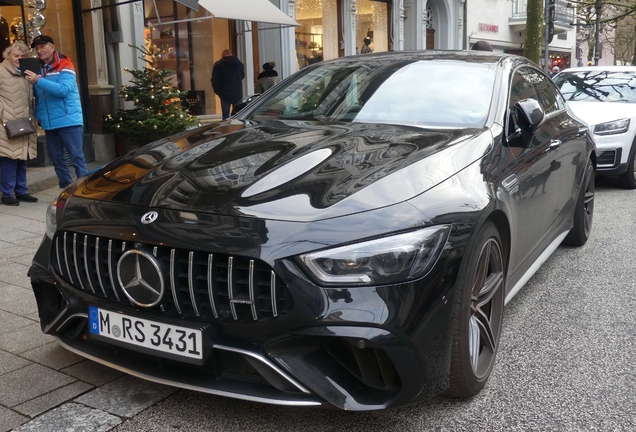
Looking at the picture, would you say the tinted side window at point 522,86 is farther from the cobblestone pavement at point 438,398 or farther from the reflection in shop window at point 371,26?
the reflection in shop window at point 371,26

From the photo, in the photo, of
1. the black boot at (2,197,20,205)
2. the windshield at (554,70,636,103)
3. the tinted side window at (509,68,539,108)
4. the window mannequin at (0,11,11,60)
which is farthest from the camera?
the window mannequin at (0,11,11,60)

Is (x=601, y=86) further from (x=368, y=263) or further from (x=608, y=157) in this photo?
(x=368, y=263)

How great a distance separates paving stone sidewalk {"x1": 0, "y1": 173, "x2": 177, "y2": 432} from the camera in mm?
2797

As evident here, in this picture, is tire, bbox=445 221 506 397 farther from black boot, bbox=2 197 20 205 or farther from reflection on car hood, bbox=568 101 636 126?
black boot, bbox=2 197 20 205

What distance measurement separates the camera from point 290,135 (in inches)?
135

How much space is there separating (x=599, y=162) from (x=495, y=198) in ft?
19.5

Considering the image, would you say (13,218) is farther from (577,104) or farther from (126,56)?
(577,104)

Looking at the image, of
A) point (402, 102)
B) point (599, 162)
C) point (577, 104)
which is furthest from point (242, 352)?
point (577, 104)

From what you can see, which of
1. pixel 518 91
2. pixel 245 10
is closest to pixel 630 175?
pixel 518 91

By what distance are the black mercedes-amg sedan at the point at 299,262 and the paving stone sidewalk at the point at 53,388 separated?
261 millimetres

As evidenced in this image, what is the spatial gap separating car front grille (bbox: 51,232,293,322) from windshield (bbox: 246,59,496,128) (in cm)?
155

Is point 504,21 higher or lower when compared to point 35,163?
higher

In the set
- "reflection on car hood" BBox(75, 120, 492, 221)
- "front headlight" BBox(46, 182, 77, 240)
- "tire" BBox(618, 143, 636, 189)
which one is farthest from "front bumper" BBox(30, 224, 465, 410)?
"tire" BBox(618, 143, 636, 189)

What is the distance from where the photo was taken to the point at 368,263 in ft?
7.72
